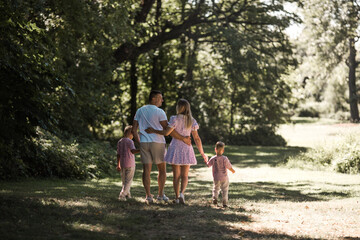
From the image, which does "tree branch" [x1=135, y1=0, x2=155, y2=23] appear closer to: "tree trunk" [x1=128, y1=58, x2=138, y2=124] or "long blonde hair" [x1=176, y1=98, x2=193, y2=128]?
"tree trunk" [x1=128, y1=58, x2=138, y2=124]

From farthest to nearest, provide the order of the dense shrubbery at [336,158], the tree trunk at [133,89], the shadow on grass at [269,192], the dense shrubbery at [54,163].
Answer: the tree trunk at [133,89] < the dense shrubbery at [336,158] < the dense shrubbery at [54,163] < the shadow on grass at [269,192]

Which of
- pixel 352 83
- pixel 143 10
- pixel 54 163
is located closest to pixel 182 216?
pixel 54 163

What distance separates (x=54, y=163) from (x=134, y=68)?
17.6m

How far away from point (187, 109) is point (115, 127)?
2450cm

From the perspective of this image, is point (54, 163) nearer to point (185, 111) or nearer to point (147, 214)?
point (185, 111)

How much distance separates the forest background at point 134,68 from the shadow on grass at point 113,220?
43.8 inches

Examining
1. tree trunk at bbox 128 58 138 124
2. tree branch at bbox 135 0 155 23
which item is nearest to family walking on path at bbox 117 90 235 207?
tree branch at bbox 135 0 155 23

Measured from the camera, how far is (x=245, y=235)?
20.3 ft

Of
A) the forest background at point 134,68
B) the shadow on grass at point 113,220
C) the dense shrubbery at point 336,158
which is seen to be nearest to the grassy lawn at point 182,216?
the shadow on grass at point 113,220

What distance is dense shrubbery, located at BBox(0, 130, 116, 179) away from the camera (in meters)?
11.9

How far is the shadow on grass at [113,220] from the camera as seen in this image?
5793 mm

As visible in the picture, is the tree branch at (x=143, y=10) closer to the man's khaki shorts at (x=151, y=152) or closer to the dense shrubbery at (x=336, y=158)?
the dense shrubbery at (x=336, y=158)

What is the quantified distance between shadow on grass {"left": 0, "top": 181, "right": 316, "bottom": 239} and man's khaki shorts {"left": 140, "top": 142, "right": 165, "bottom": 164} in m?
0.76

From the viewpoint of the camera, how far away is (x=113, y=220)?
6.57m
